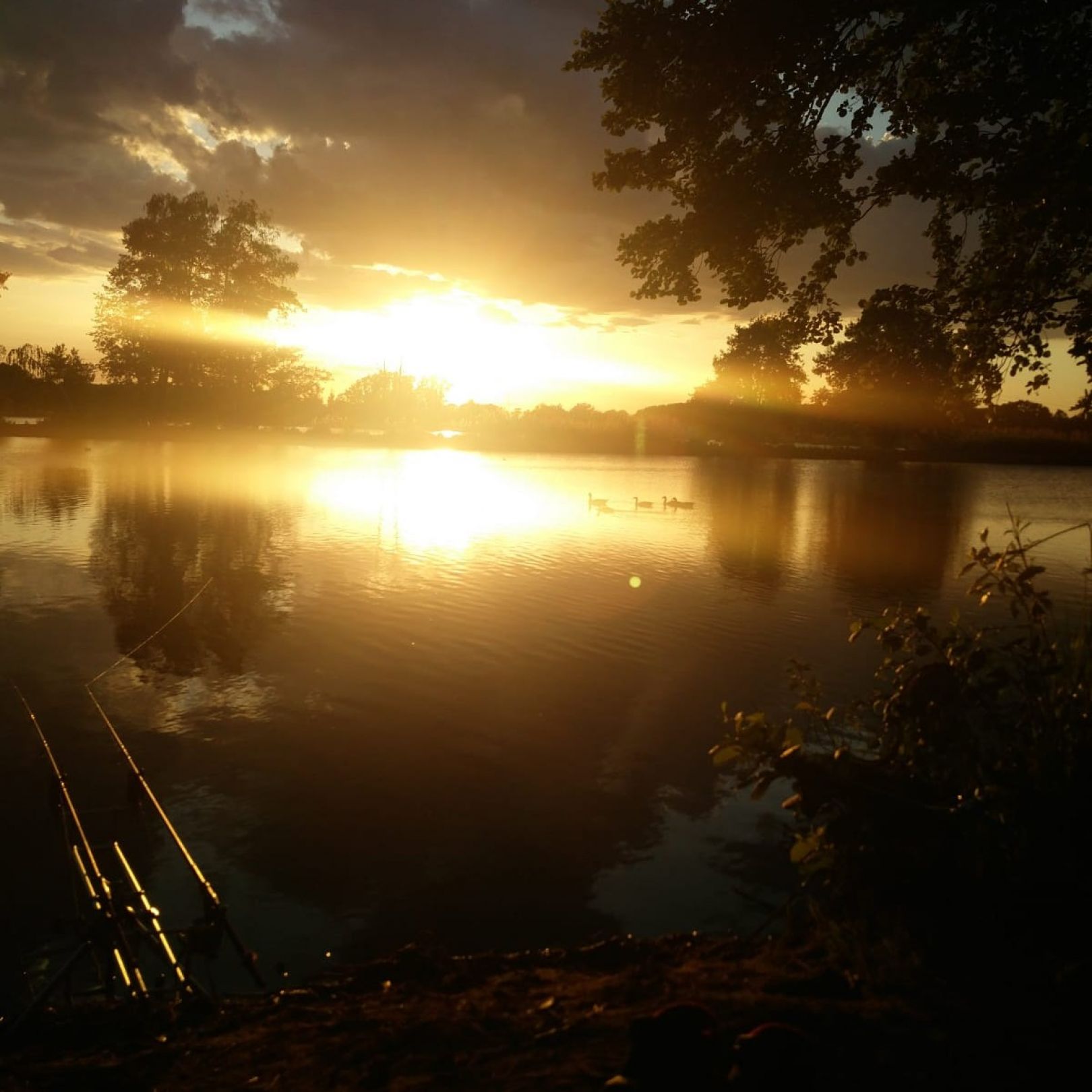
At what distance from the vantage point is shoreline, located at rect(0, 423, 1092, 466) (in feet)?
344

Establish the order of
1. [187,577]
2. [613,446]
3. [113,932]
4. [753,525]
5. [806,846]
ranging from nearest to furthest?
[806,846]
[113,932]
[187,577]
[753,525]
[613,446]

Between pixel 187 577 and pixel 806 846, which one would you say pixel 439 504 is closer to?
pixel 187 577

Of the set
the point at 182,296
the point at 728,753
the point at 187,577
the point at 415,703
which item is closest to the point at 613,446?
the point at 182,296

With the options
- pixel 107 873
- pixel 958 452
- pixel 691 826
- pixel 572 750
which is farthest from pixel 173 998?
pixel 958 452

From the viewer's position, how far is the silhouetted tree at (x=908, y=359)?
11.4m

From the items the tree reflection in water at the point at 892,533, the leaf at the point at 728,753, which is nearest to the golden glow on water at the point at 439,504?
the tree reflection in water at the point at 892,533

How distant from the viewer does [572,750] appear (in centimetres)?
1288

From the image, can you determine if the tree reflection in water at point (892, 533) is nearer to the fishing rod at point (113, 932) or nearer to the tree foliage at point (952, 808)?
the tree foliage at point (952, 808)

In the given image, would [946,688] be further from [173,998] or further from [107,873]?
[107,873]

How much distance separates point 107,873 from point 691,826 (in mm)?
6617

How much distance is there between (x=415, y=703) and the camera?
573 inches

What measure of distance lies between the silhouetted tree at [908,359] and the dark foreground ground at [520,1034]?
8.35 metres

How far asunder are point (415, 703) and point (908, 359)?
9.56m

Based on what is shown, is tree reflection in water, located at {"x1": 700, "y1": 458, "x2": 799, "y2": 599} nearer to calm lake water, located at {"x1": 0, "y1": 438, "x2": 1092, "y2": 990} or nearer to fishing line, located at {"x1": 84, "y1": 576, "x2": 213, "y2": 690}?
calm lake water, located at {"x1": 0, "y1": 438, "x2": 1092, "y2": 990}
